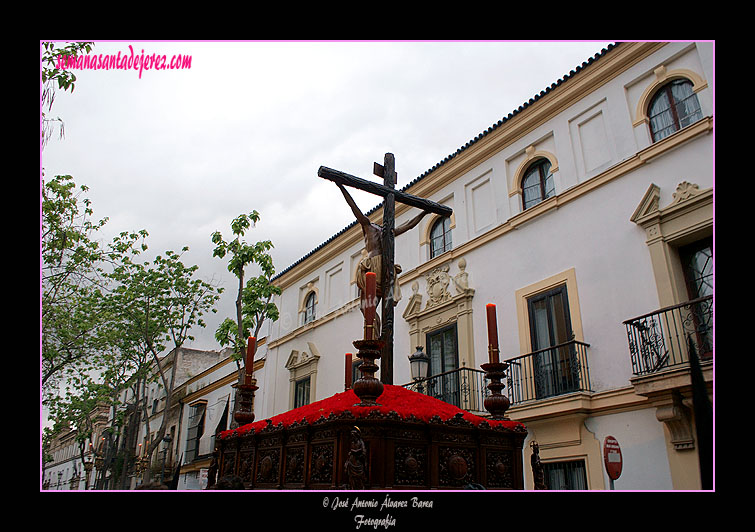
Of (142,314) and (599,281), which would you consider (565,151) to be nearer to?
(599,281)

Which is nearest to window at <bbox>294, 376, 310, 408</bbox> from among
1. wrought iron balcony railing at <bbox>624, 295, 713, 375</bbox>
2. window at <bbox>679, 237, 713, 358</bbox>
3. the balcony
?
the balcony

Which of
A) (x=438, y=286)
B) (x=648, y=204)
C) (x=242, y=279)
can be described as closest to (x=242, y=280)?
(x=242, y=279)

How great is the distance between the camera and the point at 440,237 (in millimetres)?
14039

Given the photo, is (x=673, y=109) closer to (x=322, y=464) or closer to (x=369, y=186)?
(x=369, y=186)

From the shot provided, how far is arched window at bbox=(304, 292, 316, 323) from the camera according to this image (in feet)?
60.9

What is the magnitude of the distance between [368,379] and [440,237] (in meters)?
10.8

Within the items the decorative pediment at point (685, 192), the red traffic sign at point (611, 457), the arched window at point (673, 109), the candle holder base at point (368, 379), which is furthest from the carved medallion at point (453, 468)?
the arched window at point (673, 109)

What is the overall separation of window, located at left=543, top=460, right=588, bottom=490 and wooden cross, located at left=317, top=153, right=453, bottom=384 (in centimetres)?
597

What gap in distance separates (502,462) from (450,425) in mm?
578

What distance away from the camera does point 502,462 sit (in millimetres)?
3842

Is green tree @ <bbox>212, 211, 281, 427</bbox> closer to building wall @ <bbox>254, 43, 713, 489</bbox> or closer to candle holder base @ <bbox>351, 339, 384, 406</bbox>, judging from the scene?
building wall @ <bbox>254, 43, 713, 489</bbox>
